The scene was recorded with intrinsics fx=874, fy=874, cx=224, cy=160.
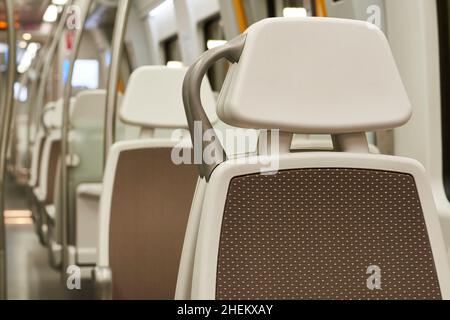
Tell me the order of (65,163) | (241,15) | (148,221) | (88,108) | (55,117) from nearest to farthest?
(148,221), (241,15), (65,163), (88,108), (55,117)

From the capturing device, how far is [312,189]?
160cm

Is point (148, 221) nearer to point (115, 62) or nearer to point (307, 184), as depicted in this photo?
point (115, 62)

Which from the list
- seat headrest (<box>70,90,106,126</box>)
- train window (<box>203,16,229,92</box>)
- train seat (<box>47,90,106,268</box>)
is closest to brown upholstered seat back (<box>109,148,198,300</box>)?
train window (<box>203,16,229,92</box>)

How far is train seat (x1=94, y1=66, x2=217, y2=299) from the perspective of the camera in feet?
9.40

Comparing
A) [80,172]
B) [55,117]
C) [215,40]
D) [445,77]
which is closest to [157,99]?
[445,77]

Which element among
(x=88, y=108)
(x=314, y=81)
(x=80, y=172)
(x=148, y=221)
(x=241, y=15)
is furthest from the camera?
(x=88, y=108)

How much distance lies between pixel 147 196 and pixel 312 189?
1.51 meters

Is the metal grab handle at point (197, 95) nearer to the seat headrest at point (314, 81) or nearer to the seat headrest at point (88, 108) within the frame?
the seat headrest at point (314, 81)

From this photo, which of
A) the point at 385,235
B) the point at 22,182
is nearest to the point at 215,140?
the point at 385,235
